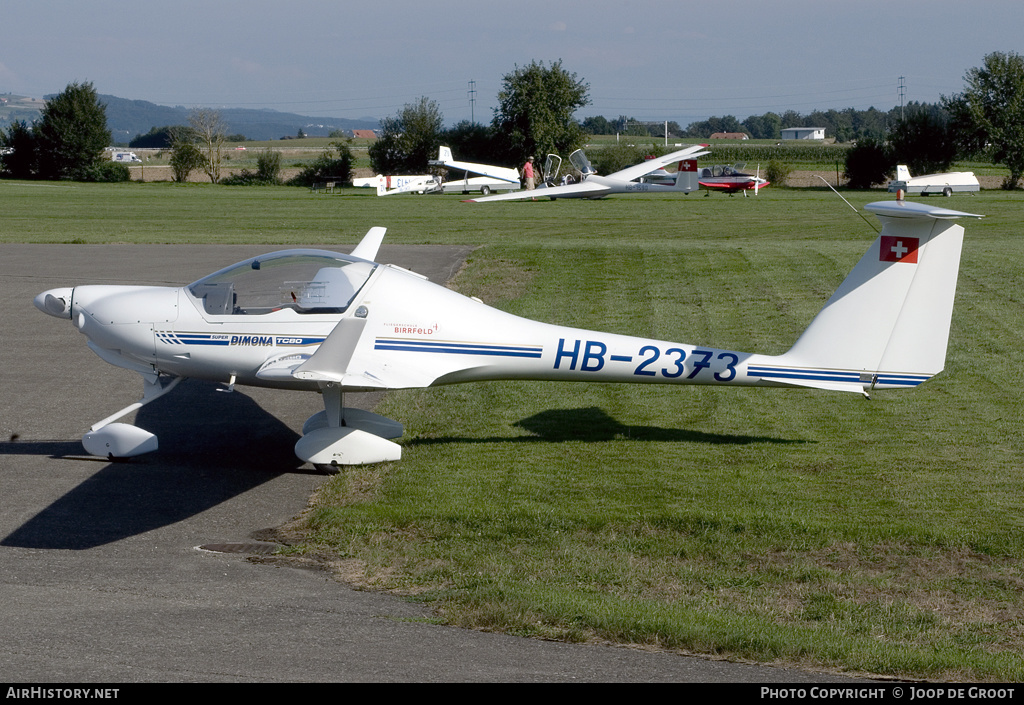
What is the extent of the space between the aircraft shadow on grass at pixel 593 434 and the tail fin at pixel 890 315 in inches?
47.6

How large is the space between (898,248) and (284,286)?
5.93 metres

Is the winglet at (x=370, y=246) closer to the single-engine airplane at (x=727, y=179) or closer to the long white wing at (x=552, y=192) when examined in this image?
the long white wing at (x=552, y=192)

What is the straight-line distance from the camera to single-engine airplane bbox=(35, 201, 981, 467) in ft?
29.9

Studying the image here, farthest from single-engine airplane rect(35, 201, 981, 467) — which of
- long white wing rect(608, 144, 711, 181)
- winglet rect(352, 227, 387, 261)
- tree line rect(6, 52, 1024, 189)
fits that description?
tree line rect(6, 52, 1024, 189)

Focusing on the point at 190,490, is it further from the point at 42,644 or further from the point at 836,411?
the point at 836,411

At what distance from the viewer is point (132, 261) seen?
76.0 ft

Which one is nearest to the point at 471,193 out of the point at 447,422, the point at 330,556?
the point at 447,422

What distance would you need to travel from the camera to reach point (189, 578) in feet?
23.1

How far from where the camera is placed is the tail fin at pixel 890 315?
8867mm

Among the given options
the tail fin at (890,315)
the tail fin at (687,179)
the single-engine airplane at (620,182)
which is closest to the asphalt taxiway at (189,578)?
the tail fin at (890,315)

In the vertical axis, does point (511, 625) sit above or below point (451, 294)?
below

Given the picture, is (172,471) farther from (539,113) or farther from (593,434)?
(539,113)

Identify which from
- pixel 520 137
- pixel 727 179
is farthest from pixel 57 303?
pixel 520 137

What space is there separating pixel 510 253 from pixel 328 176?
152ft
